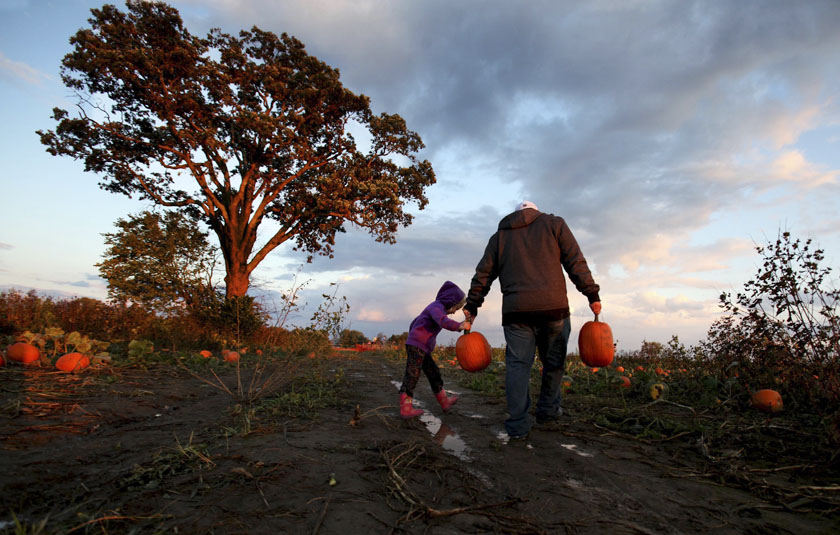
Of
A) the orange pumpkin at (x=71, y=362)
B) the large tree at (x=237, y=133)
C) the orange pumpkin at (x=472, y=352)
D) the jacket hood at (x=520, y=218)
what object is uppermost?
the large tree at (x=237, y=133)

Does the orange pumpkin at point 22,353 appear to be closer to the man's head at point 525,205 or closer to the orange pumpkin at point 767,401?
the man's head at point 525,205

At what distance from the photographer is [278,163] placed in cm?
1833

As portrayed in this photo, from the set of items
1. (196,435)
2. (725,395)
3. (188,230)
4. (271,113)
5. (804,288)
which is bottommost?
(196,435)

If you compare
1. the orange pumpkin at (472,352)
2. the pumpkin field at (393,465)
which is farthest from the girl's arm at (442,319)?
the pumpkin field at (393,465)

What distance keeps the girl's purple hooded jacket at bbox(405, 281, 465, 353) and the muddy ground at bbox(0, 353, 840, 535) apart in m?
1.02

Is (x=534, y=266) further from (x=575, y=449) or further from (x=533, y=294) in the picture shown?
(x=575, y=449)

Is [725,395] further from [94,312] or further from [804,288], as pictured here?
[94,312]

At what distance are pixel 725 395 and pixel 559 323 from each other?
291 cm

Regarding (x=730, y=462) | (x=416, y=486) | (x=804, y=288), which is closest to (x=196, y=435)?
(x=416, y=486)

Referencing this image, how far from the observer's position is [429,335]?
4895 millimetres

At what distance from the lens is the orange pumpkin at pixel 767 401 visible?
13.6 ft

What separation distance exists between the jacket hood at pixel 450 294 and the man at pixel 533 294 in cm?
69

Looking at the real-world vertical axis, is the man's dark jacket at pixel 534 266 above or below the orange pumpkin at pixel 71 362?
above

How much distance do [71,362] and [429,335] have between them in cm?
506
